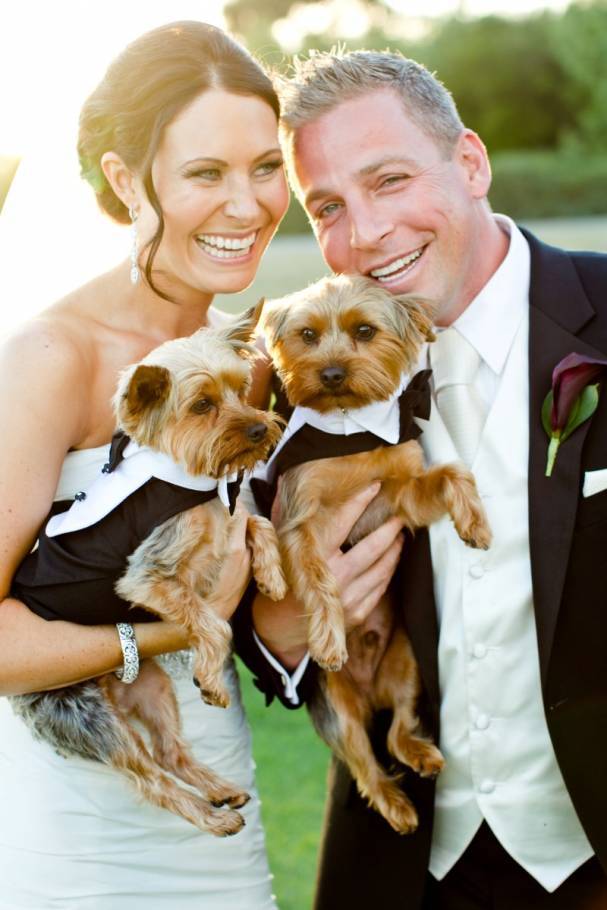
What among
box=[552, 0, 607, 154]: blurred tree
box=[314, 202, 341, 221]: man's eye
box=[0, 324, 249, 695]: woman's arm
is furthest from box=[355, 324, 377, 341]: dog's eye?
box=[552, 0, 607, 154]: blurred tree

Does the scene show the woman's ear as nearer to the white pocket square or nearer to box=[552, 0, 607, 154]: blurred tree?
the white pocket square

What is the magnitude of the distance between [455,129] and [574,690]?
5.63 feet

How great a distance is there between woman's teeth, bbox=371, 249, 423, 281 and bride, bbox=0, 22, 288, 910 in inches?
14.8

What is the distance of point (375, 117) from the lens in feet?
11.3

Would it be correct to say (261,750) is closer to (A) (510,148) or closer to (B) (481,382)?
(B) (481,382)

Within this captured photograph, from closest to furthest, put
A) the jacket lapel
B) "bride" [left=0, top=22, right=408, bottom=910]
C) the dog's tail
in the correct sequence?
the jacket lapel, "bride" [left=0, top=22, right=408, bottom=910], the dog's tail

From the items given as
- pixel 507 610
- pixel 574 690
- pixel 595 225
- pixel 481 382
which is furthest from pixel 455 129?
pixel 595 225

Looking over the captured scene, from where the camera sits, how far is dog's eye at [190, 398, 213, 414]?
10.5 ft

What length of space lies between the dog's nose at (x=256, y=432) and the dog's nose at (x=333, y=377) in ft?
1.10

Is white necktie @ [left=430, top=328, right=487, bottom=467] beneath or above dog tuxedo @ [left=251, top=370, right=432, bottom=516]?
above

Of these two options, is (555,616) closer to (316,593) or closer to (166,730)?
(316,593)

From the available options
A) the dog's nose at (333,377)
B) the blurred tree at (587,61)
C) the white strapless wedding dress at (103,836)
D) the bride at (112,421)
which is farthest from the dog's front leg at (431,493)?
the blurred tree at (587,61)

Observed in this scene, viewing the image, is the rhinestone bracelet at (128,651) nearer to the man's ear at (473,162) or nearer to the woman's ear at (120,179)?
the woman's ear at (120,179)

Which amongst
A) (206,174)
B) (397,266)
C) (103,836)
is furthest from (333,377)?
(103,836)
